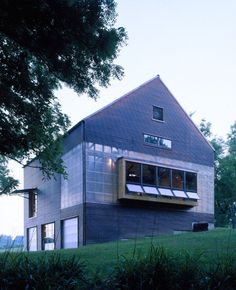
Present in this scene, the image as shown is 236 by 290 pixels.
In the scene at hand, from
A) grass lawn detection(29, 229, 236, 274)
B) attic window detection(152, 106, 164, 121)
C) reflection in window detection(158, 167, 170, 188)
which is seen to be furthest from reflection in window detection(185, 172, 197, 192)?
grass lawn detection(29, 229, 236, 274)

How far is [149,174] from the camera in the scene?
84.9 feet

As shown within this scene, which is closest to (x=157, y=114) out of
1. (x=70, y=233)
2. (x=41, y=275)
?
(x=70, y=233)

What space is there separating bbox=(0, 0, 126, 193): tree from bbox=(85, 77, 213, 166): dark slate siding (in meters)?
11.8

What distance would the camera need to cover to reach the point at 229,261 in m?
6.74

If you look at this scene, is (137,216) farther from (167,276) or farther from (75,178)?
(167,276)

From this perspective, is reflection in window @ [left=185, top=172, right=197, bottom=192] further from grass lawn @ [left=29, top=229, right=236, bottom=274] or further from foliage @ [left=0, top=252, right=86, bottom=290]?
foliage @ [left=0, top=252, right=86, bottom=290]

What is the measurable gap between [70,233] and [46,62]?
1624 centimetres

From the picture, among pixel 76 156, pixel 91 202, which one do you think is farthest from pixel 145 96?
pixel 91 202

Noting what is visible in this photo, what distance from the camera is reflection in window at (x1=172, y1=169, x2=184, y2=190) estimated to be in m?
→ 27.1

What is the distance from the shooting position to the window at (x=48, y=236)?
27844 millimetres

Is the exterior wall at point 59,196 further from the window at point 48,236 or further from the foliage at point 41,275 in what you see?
the foliage at point 41,275

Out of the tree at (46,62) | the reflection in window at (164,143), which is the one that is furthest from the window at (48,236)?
the tree at (46,62)

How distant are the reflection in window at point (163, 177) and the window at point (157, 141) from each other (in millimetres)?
1794

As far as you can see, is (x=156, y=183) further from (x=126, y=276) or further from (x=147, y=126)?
(x=126, y=276)
